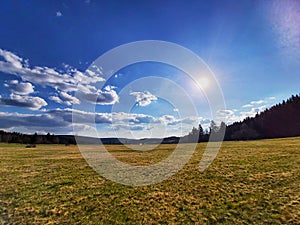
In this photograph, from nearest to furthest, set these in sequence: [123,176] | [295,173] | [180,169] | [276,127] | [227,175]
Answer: [295,173] < [227,175] < [123,176] < [180,169] < [276,127]

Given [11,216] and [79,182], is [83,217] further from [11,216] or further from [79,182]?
[79,182]

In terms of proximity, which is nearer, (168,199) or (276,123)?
(168,199)

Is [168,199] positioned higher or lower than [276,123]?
lower

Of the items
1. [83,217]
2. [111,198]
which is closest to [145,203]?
[111,198]

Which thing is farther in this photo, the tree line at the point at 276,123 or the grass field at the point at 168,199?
the tree line at the point at 276,123

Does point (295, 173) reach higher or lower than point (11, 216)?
higher

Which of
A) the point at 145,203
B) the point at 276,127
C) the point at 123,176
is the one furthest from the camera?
the point at 276,127

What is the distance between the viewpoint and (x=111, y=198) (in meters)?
11.8

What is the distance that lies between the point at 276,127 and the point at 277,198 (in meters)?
100

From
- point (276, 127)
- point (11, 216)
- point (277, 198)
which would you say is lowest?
point (11, 216)

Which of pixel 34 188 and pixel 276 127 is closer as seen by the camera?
pixel 34 188

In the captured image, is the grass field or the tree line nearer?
the grass field

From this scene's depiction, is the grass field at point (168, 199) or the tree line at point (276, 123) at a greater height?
the tree line at point (276, 123)

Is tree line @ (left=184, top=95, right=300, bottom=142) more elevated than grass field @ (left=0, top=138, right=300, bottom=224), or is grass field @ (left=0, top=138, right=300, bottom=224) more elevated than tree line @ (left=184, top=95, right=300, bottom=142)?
tree line @ (left=184, top=95, right=300, bottom=142)
